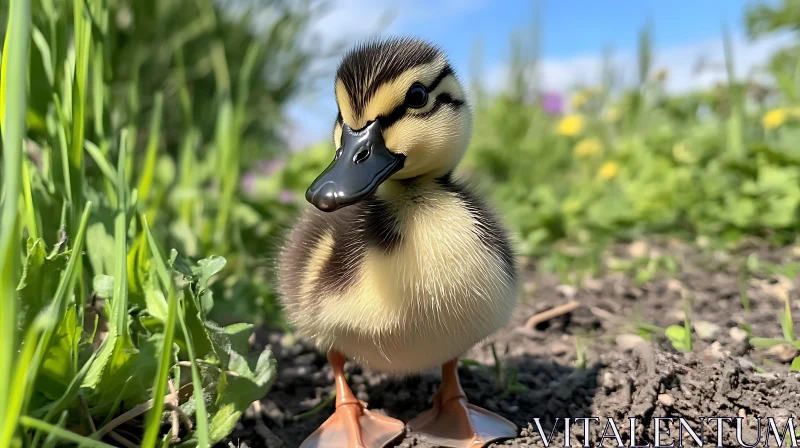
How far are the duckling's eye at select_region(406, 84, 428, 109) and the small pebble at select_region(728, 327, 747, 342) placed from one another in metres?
1.18

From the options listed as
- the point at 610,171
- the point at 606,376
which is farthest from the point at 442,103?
the point at 610,171

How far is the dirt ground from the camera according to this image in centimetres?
145

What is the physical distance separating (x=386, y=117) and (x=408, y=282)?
0.35m

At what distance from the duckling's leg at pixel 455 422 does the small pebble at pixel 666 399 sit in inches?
13.8

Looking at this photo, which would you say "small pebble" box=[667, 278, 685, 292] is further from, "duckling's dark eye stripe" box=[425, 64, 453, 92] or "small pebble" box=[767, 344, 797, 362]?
"duckling's dark eye stripe" box=[425, 64, 453, 92]

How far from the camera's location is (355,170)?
1.29 m

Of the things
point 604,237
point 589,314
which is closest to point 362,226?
point 589,314

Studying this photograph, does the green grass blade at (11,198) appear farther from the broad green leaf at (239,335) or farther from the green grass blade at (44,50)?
the green grass blade at (44,50)

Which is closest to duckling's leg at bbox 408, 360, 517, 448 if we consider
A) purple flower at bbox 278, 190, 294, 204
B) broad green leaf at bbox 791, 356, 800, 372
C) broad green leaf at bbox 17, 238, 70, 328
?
broad green leaf at bbox 791, 356, 800, 372

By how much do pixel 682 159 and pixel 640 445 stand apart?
2.70 metres

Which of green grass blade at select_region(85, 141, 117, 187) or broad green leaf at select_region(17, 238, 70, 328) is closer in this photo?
broad green leaf at select_region(17, 238, 70, 328)

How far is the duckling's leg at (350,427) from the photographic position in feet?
4.61

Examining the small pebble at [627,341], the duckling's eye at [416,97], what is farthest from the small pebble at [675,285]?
the duckling's eye at [416,97]

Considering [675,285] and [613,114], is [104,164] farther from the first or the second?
[613,114]
